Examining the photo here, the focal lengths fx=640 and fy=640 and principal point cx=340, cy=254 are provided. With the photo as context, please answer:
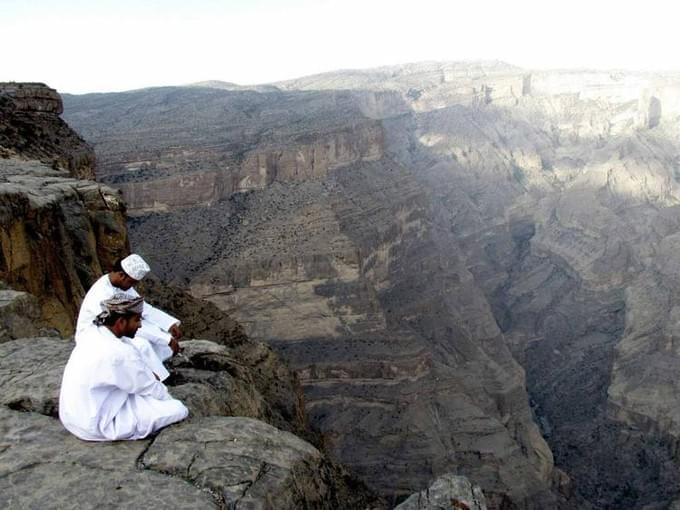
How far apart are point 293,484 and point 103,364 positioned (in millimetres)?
1989

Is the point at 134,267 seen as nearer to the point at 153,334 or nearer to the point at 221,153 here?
the point at 153,334

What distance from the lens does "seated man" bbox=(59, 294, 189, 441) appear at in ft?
18.2

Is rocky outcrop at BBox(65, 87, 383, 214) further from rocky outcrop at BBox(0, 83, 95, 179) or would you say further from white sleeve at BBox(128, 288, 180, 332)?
white sleeve at BBox(128, 288, 180, 332)

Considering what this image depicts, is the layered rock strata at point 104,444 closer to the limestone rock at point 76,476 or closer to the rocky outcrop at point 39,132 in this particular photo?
the limestone rock at point 76,476

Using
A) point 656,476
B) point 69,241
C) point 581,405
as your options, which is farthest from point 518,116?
point 69,241

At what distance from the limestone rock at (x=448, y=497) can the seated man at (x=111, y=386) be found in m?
2.67

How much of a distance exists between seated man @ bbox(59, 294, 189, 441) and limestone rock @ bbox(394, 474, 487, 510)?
105 inches

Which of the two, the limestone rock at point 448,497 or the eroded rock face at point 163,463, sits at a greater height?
the eroded rock face at point 163,463

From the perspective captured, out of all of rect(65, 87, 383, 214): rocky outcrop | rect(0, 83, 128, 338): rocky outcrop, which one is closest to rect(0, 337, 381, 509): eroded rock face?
rect(0, 83, 128, 338): rocky outcrop

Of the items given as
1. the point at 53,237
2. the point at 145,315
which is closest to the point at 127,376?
the point at 145,315

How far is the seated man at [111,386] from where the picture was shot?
5.56 meters

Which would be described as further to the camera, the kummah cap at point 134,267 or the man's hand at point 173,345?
the man's hand at point 173,345

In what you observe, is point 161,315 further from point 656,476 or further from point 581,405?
point 581,405

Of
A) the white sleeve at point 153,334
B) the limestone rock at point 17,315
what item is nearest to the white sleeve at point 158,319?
the white sleeve at point 153,334
